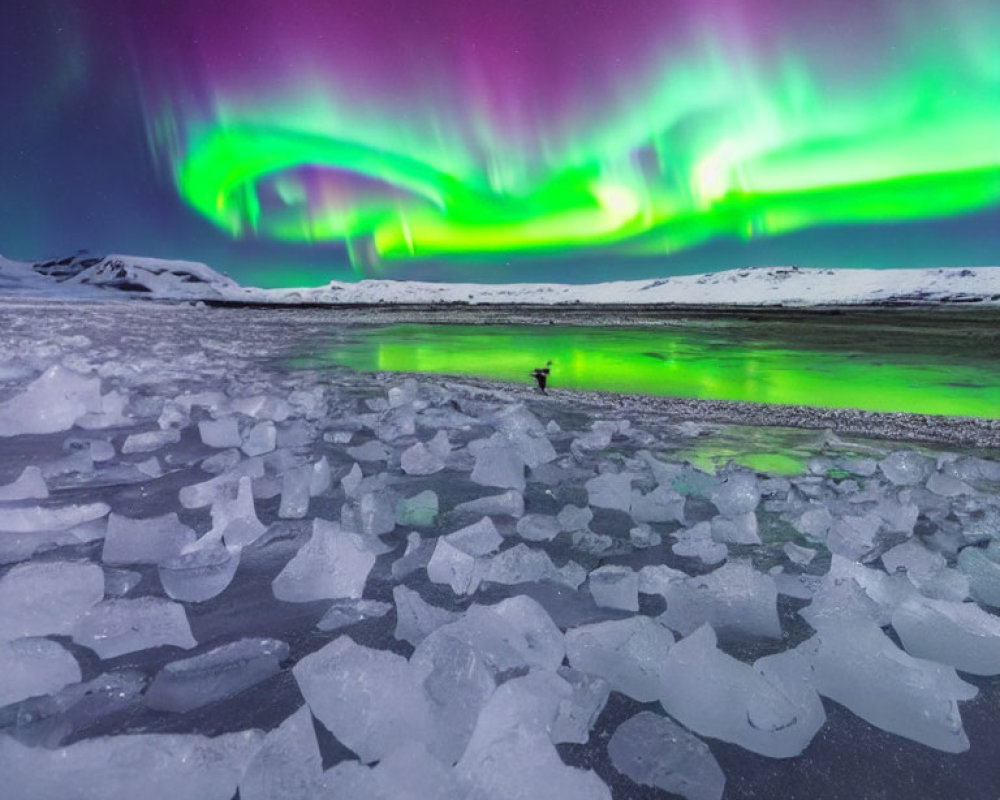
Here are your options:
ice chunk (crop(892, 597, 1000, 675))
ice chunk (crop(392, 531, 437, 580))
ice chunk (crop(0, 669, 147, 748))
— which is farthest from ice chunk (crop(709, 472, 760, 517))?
ice chunk (crop(0, 669, 147, 748))

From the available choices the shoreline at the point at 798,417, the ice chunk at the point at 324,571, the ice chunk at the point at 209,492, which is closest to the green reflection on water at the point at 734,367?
the shoreline at the point at 798,417

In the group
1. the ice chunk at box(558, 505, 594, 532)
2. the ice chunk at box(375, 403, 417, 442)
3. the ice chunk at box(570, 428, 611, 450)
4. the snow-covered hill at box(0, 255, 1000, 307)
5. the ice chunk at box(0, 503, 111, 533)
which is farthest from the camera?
the snow-covered hill at box(0, 255, 1000, 307)

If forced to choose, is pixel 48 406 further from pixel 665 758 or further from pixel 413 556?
pixel 665 758

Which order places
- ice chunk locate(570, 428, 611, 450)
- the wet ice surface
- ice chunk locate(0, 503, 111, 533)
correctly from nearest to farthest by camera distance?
the wet ice surface < ice chunk locate(0, 503, 111, 533) < ice chunk locate(570, 428, 611, 450)

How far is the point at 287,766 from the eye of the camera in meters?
1.09

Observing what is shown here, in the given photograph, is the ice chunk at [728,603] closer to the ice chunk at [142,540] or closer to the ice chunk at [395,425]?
the ice chunk at [142,540]

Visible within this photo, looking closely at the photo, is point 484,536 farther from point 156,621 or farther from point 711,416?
point 711,416

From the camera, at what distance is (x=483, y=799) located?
104 cm

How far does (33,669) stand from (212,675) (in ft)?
1.34

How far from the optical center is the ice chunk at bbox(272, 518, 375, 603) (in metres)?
1.85

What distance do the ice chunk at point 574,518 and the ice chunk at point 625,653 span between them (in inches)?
38.2

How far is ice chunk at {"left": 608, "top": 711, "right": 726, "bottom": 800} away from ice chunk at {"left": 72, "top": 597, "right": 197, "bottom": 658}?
1.19 m

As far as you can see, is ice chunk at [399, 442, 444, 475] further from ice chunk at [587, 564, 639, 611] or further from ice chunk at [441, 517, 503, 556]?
ice chunk at [587, 564, 639, 611]

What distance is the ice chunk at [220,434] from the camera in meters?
3.80
